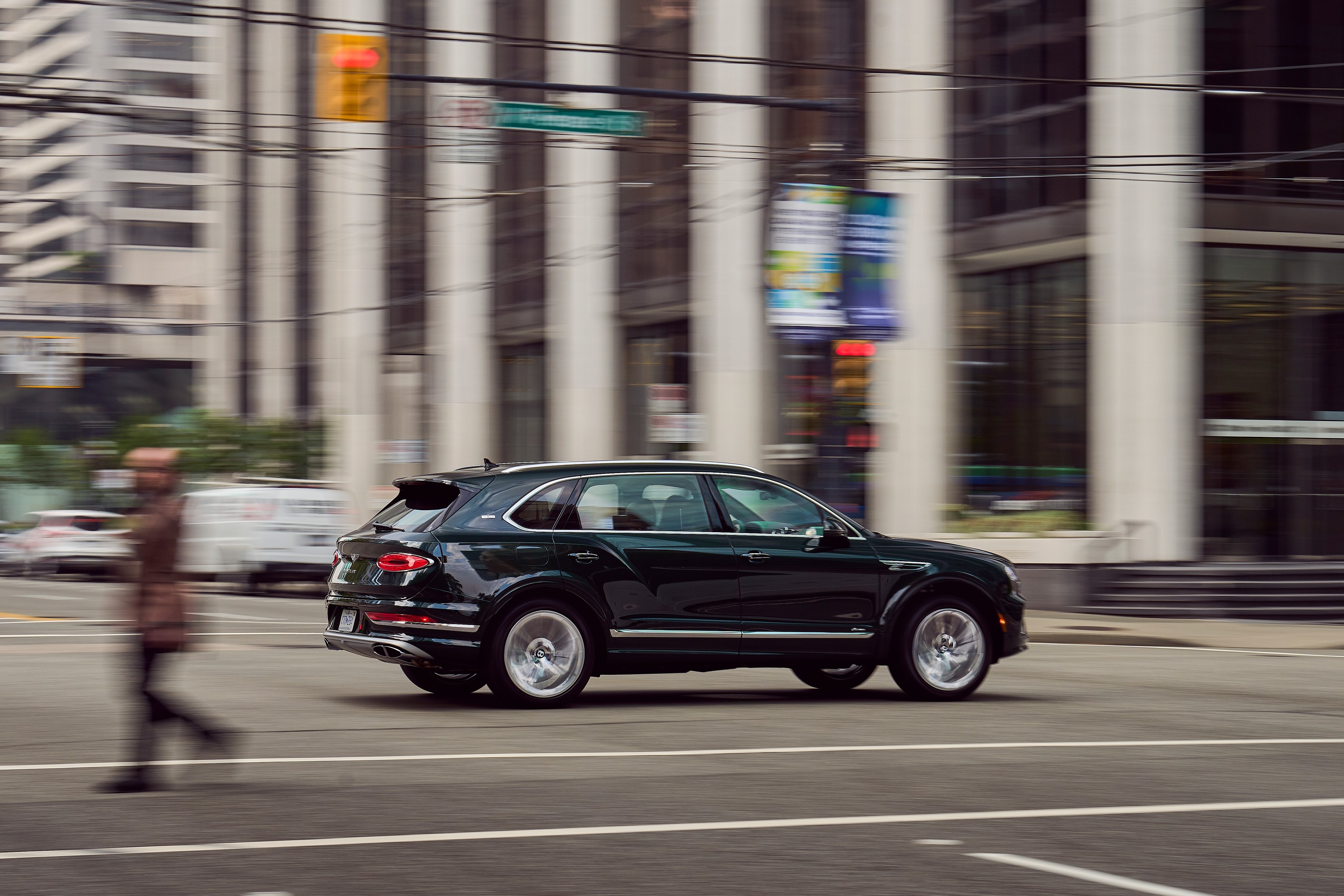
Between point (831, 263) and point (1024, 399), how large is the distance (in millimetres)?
7480

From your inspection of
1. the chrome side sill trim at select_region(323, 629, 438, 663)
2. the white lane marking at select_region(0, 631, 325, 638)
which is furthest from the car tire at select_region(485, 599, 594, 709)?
the white lane marking at select_region(0, 631, 325, 638)

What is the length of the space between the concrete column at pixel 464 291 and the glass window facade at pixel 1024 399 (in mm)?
17466

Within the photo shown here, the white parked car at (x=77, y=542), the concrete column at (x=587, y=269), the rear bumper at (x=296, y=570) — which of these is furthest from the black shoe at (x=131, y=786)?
the concrete column at (x=587, y=269)

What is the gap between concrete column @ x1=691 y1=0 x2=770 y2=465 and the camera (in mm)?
34219

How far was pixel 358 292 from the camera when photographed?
50.9 meters

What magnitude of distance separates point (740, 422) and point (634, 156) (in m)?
7.83

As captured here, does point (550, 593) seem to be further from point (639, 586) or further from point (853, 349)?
point (853, 349)

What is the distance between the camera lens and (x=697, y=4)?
116 ft

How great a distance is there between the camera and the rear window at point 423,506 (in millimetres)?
12070

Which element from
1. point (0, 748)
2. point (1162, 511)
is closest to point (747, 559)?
point (0, 748)

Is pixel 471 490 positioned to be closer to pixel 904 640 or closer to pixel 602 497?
pixel 602 497

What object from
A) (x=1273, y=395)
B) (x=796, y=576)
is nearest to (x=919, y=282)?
(x=1273, y=395)

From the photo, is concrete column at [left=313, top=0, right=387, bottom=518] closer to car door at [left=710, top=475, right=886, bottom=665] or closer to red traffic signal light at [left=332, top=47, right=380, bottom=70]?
red traffic signal light at [left=332, top=47, right=380, bottom=70]

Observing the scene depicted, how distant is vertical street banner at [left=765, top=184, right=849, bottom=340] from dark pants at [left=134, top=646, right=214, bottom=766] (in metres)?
14.3
